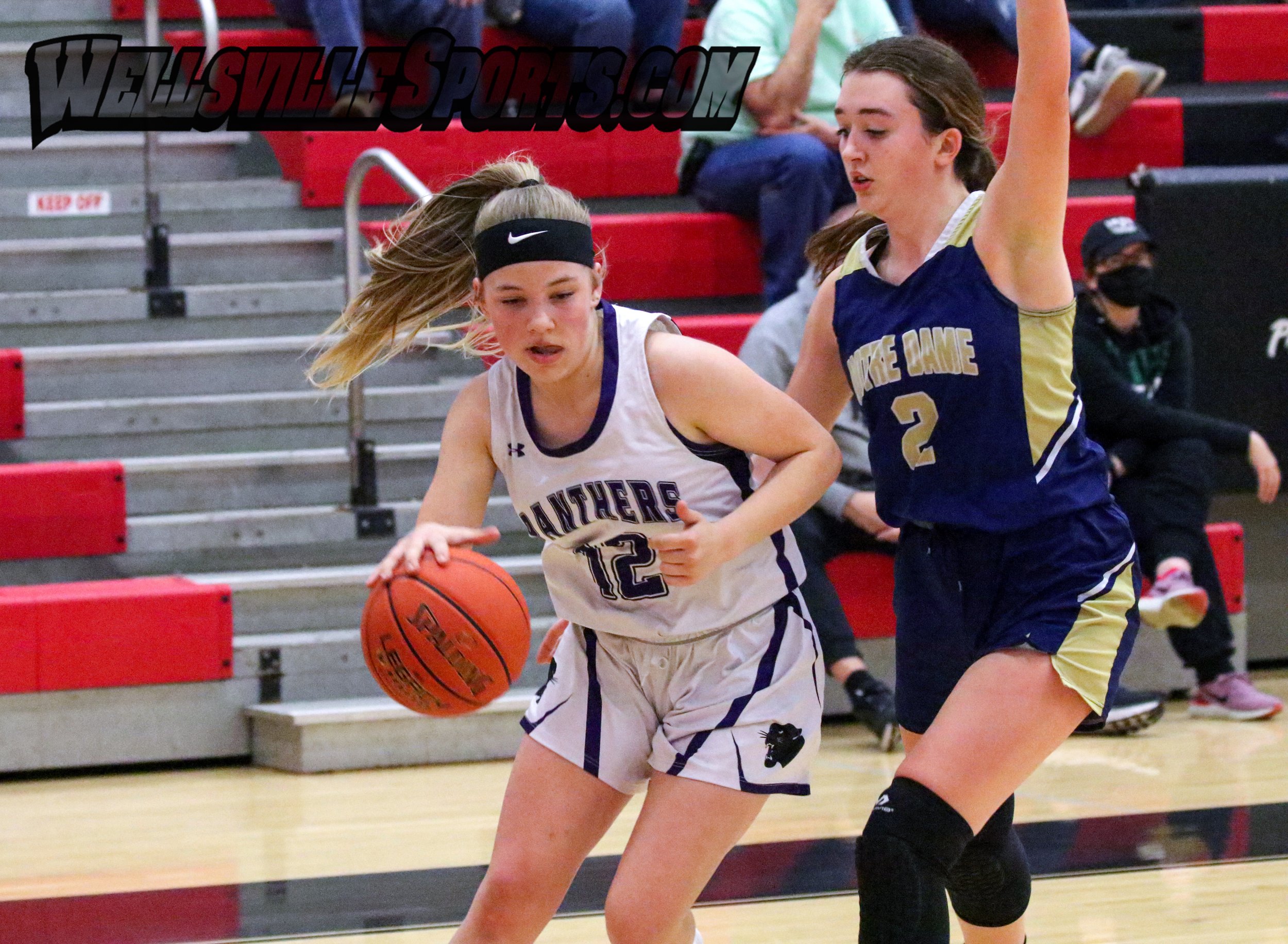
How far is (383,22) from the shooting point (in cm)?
649

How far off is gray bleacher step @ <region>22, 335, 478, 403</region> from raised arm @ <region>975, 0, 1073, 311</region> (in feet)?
12.5

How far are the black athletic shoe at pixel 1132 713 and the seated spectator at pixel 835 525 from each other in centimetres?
66

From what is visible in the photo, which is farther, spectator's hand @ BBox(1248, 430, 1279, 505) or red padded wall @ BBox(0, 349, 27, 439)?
red padded wall @ BBox(0, 349, 27, 439)

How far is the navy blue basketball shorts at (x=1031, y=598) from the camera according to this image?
247 cm

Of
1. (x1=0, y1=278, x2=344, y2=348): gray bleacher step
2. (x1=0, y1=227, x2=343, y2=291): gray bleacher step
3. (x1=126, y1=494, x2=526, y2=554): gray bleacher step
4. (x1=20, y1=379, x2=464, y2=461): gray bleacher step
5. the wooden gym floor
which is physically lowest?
the wooden gym floor

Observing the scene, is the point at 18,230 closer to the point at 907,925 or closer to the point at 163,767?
the point at 163,767

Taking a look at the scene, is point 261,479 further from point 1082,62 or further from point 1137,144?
point 1137,144

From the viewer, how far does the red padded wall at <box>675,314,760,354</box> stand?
19.4 feet

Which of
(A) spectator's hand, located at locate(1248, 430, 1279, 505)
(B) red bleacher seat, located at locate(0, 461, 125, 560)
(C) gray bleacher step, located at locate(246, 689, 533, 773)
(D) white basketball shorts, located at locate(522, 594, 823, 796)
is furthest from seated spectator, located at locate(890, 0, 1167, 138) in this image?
(D) white basketball shorts, located at locate(522, 594, 823, 796)

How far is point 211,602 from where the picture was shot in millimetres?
5070

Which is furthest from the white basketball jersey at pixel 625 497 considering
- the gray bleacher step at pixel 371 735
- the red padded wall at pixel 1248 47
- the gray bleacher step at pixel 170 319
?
the red padded wall at pixel 1248 47

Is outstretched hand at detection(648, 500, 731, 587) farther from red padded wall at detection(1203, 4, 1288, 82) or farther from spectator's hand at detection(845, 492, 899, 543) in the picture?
red padded wall at detection(1203, 4, 1288, 82)

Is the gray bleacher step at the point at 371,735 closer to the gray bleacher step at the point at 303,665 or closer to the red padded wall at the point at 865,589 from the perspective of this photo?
the gray bleacher step at the point at 303,665

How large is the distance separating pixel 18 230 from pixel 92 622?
229 centimetres
